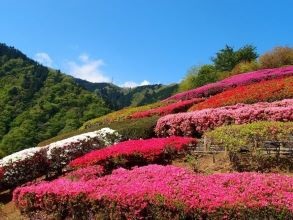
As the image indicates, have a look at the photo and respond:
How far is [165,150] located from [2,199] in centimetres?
686

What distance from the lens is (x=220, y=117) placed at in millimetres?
21516

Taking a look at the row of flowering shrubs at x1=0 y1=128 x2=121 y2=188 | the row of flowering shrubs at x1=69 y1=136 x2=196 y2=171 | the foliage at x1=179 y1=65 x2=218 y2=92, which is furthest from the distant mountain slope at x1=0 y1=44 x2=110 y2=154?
the row of flowering shrubs at x1=69 y1=136 x2=196 y2=171

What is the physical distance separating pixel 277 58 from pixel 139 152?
4128 cm

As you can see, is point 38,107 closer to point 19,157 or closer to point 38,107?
point 38,107

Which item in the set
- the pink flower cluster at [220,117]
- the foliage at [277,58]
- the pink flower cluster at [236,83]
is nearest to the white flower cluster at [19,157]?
the pink flower cluster at [220,117]

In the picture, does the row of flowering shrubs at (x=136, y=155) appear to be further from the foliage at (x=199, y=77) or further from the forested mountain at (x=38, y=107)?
the forested mountain at (x=38, y=107)

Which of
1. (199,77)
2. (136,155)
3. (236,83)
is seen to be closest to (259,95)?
(236,83)

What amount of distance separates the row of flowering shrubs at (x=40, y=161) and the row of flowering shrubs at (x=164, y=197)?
662 cm

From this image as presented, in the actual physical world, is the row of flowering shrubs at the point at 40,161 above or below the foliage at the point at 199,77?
below

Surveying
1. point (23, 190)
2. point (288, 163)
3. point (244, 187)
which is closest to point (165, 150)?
point (288, 163)

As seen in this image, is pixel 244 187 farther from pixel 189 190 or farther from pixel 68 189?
pixel 68 189

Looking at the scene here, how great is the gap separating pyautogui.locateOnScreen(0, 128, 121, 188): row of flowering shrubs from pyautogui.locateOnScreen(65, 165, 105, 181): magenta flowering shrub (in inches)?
199

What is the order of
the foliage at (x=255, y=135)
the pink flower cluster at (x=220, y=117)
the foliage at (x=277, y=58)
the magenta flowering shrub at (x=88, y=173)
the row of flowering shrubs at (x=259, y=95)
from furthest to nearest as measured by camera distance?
the foliage at (x=277, y=58)
the row of flowering shrubs at (x=259, y=95)
the pink flower cluster at (x=220, y=117)
the foliage at (x=255, y=135)
the magenta flowering shrub at (x=88, y=173)

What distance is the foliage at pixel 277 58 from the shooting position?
5491 centimetres
